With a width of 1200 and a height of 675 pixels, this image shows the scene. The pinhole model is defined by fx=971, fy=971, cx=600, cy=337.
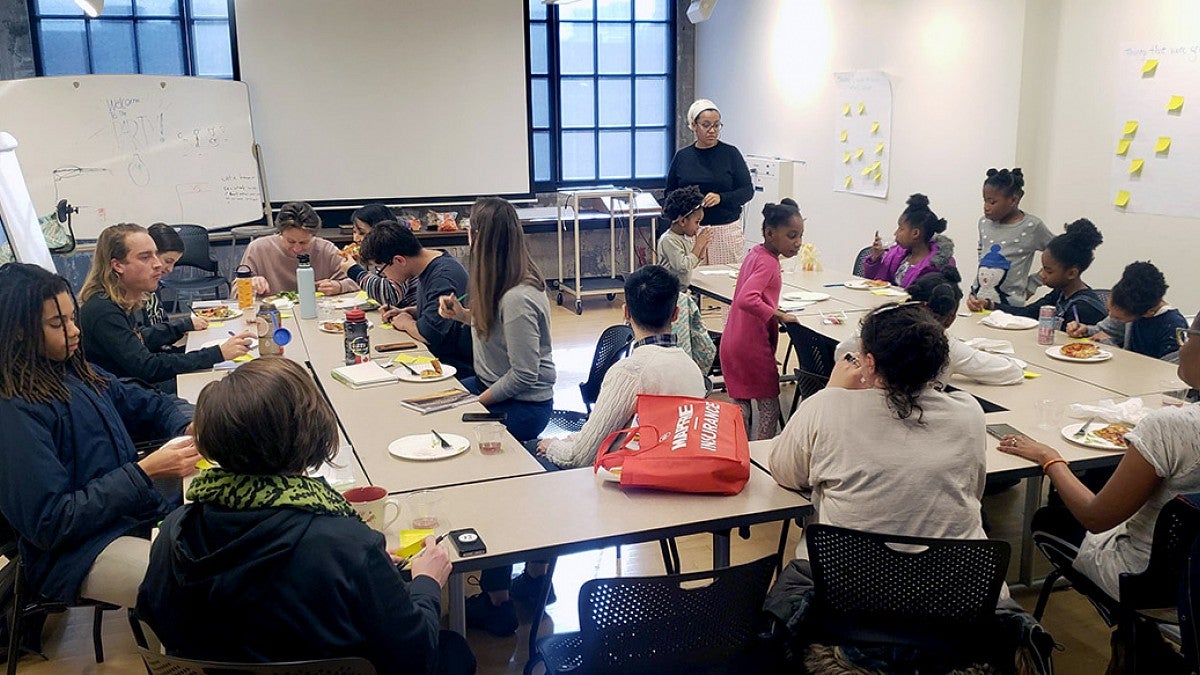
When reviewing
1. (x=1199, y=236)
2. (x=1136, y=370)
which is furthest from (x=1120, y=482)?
(x=1199, y=236)

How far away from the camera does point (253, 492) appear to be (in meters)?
1.65

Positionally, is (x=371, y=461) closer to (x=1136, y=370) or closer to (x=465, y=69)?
(x=1136, y=370)

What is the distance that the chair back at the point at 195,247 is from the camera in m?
7.44

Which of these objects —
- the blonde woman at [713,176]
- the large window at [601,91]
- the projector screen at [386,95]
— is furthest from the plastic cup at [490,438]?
the large window at [601,91]

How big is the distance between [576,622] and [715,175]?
13.3 feet

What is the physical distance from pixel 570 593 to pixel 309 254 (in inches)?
121

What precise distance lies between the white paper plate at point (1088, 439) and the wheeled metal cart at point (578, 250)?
5.78 m

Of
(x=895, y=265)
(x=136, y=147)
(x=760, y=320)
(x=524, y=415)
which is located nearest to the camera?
(x=524, y=415)

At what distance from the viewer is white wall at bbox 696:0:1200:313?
5715 millimetres

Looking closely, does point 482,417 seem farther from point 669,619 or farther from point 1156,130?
point 1156,130

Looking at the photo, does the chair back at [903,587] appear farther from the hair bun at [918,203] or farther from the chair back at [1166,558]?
the hair bun at [918,203]

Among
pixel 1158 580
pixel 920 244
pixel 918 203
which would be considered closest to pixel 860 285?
pixel 920 244

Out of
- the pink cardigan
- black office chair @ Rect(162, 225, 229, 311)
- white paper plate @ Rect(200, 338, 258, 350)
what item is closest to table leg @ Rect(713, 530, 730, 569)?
white paper plate @ Rect(200, 338, 258, 350)

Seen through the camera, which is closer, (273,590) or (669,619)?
(273,590)
